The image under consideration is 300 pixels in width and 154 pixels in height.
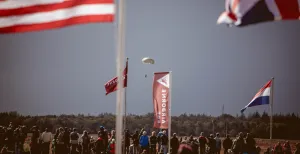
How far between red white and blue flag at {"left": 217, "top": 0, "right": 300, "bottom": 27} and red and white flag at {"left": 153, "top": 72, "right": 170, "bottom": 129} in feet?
31.6

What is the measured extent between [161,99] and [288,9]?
9.84 meters

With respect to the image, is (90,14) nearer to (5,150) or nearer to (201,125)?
(5,150)

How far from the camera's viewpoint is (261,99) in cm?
1891

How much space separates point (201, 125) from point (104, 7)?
150 feet

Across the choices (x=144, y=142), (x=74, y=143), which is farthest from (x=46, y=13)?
(x=144, y=142)

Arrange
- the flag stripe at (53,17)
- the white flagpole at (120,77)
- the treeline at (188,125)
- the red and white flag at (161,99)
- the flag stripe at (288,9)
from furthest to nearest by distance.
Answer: the treeline at (188,125), the red and white flag at (161,99), the flag stripe at (53,17), the flag stripe at (288,9), the white flagpole at (120,77)

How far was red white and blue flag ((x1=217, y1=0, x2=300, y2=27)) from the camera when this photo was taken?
6.11 m

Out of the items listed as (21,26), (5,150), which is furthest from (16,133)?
(21,26)

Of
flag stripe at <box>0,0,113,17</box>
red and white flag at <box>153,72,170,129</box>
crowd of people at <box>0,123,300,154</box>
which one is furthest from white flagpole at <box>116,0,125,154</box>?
crowd of people at <box>0,123,300,154</box>

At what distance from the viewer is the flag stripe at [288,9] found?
6.46m

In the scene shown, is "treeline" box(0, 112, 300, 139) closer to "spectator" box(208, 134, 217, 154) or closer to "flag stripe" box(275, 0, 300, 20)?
"spectator" box(208, 134, 217, 154)

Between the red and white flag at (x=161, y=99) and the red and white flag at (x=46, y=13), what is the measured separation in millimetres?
9556

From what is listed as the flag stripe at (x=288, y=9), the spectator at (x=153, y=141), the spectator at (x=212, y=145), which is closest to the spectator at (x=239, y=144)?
the spectator at (x=212, y=145)

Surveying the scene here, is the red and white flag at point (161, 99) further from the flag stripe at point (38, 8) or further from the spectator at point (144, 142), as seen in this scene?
the flag stripe at point (38, 8)
